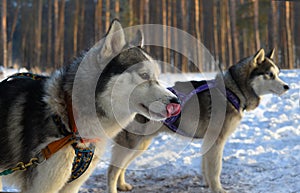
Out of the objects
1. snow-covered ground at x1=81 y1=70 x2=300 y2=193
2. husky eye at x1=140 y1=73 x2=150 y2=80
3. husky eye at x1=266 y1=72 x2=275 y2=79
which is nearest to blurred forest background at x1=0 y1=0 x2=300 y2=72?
snow-covered ground at x1=81 y1=70 x2=300 y2=193

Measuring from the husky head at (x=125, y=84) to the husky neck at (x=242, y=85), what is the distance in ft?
9.42

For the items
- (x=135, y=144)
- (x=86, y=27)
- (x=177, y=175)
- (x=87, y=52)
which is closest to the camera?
(x=87, y=52)

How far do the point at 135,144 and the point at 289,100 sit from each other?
6.35 metres

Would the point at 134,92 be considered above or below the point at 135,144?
above

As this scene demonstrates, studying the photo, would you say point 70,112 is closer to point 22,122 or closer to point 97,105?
point 97,105

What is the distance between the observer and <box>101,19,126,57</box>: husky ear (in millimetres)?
2537

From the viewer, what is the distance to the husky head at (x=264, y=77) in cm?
550

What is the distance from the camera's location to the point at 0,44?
18703mm

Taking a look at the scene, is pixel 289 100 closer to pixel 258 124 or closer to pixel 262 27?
pixel 258 124

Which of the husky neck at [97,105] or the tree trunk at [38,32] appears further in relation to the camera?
the tree trunk at [38,32]

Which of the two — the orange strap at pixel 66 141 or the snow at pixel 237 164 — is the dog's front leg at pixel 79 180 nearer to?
the orange strap at pixel 66 141

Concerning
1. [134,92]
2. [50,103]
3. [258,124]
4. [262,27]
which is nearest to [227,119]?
[134,92]

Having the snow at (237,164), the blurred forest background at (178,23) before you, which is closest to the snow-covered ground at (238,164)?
the snow at (237,164)

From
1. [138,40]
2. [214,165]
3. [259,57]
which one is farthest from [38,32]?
[138,40]
